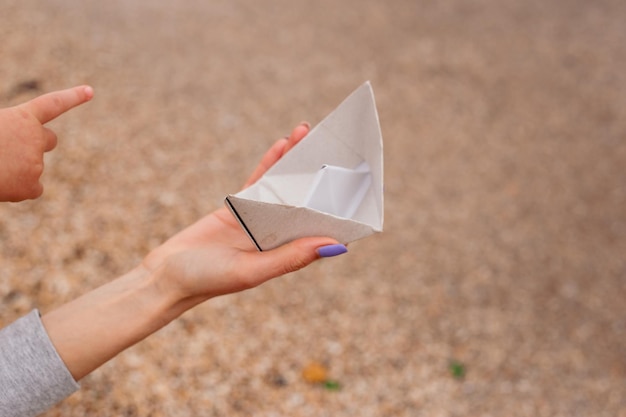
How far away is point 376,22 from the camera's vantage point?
6.19 meters

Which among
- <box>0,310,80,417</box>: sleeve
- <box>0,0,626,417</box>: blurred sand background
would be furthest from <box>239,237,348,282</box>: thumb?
<box>0,0,626,417</box>: blurred sand background

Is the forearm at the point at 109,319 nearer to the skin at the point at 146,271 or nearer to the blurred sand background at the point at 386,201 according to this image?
the skin at the point at 146,271

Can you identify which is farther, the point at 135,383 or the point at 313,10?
the point at 313,10

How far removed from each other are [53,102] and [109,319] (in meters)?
0.63

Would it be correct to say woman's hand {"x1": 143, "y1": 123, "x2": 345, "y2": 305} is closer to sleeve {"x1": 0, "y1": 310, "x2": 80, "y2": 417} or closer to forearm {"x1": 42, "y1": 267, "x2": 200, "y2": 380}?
forearm {"x1": 42, "y1": 267, "x2": 200, "y2": 380}

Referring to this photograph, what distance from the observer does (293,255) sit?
1414 millimetres

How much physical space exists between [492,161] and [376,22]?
2.41 m

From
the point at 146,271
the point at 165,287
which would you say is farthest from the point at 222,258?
the point at 146,271

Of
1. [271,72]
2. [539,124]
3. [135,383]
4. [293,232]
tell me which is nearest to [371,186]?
[293,232]

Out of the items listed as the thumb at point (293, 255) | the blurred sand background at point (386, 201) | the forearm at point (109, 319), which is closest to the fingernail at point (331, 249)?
the thumb at point (293, 255)

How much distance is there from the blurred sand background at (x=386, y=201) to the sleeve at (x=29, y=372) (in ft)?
3.00

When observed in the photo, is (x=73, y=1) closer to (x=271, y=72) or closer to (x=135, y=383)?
(x=271, y=72)

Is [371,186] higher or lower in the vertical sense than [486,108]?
higher

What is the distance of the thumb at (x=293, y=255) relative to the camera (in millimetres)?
1393
